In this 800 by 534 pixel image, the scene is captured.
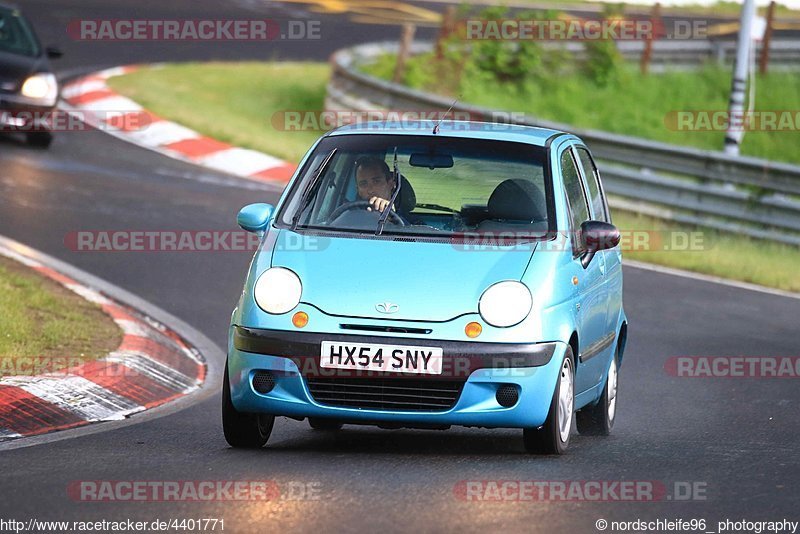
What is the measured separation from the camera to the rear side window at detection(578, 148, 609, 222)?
28.8 feet

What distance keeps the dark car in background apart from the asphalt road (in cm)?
199

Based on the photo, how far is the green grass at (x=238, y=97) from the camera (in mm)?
20391

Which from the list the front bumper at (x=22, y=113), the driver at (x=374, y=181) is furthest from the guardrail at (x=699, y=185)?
the driver at (x=374, y=181)

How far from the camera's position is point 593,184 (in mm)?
8992

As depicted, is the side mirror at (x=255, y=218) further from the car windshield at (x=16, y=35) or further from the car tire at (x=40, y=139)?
the car windshield at (x=16, y=35)

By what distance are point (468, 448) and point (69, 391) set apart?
2307 mm

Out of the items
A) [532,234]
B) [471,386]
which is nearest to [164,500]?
[471,386]

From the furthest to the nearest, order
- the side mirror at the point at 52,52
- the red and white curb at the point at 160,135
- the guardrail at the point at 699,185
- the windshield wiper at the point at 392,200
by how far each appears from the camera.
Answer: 1. the side mirror at the point at 52,52
2. the red and white curb at the point at 160,135
3. the guardrail at the point at 699,185
4. the windshield wiper at the point at 392,200

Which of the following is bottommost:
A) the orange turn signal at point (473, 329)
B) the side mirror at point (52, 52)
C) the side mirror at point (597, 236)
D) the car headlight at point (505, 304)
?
the side mirror at point (52, 52)

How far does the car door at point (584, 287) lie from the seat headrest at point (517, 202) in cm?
18

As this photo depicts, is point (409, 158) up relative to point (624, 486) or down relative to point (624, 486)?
up

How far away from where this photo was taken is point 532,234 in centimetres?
758

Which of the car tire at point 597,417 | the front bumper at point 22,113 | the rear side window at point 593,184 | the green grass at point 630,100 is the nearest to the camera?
the car tire at point 597,417

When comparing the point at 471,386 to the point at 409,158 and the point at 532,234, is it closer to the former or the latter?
the point at 532,234
